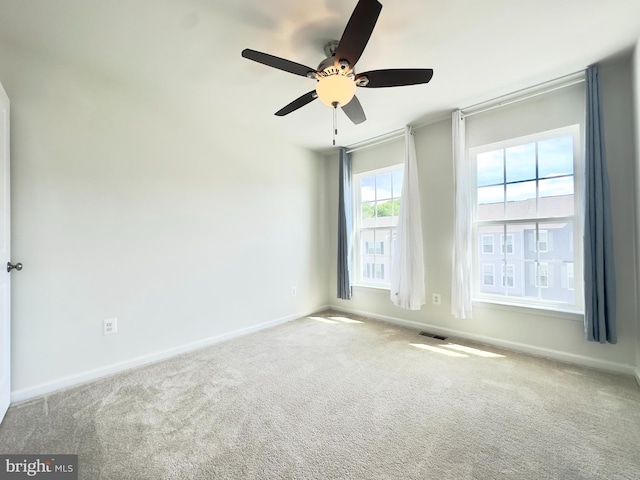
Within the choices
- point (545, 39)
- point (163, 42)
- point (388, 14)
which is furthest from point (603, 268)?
point (163, 42)

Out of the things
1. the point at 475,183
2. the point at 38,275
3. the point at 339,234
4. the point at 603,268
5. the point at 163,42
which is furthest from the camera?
the point at 339,234

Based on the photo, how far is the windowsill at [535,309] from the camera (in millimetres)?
2355

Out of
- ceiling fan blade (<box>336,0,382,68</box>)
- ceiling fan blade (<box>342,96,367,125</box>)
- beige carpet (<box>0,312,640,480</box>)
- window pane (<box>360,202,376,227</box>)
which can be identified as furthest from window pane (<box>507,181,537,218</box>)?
ceiling fan blade (<box>336,0,382,68</box>)

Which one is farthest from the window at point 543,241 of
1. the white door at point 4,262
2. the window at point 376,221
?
the white door at point 4,262

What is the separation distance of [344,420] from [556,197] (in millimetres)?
2655

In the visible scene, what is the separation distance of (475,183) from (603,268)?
1273 millimetres

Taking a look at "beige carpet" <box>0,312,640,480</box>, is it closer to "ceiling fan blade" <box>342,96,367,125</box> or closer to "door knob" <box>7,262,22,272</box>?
"door knob" <box>7,262,22,272</box>

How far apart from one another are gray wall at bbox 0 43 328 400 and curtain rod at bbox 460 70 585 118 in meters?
2.31

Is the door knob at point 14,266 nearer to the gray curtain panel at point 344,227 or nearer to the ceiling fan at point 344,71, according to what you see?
the ceiling fan at point 344,71

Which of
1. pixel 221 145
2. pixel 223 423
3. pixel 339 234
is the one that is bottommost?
pixel 223 423

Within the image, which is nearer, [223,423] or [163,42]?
[223,423]

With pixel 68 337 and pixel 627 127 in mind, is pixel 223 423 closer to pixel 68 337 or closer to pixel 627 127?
pixel 68 337

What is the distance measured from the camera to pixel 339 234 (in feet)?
12.9

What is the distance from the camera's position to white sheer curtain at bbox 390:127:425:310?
124 inches
